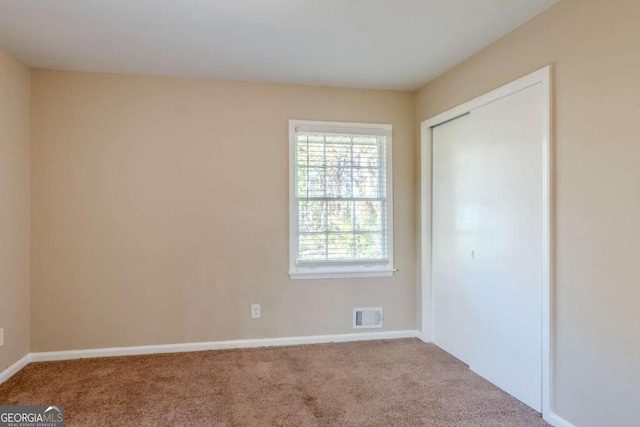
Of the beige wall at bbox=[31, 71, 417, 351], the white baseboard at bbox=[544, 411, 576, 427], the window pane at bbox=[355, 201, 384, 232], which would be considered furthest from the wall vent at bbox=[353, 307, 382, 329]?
the white baseboard at bbox=[544, 411, 576, 427]

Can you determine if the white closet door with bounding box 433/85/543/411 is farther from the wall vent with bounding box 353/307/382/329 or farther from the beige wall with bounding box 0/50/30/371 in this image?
the beige wall with bounding box 0/50/30/371

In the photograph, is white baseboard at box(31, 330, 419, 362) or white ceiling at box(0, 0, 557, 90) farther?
white baseboard at box(31, 330, 419, 362)

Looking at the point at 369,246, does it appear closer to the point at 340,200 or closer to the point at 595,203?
the point at 340,200

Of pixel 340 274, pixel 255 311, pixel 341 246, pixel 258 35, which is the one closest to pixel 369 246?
pixel 341 246

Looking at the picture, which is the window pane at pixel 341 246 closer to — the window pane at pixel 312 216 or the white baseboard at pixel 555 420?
the window pane at pixel 312 216

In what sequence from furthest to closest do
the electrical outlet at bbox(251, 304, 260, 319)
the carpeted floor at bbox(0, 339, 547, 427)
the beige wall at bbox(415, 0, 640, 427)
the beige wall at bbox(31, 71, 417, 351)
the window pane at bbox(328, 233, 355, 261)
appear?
the window pane at bbox(328, 233, 355, 261) < the electrical outlet at bbox(251, 304, 260, 319) < the beige wall at bbox(31, 71, 417, 351) < the carpeted floor at bbox(0, 339, 547, 427) < the beige wall at bbox(415, 0, 640, 427)

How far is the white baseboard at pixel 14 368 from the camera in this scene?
291 centimetres

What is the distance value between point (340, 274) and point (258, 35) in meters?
2.17

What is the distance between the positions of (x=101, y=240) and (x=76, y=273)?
1.10 ft

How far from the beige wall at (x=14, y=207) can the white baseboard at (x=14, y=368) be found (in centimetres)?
4

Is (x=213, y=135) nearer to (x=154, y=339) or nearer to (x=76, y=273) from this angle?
(x=76, y=273)

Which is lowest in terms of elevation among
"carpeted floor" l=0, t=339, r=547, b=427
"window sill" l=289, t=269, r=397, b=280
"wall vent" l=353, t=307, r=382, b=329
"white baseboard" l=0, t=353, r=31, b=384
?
"carpeted floor" l=0, t=339, r=547, b=427

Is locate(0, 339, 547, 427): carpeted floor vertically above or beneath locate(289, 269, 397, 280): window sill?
beneath

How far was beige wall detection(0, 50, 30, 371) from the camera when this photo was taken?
2924 mm
